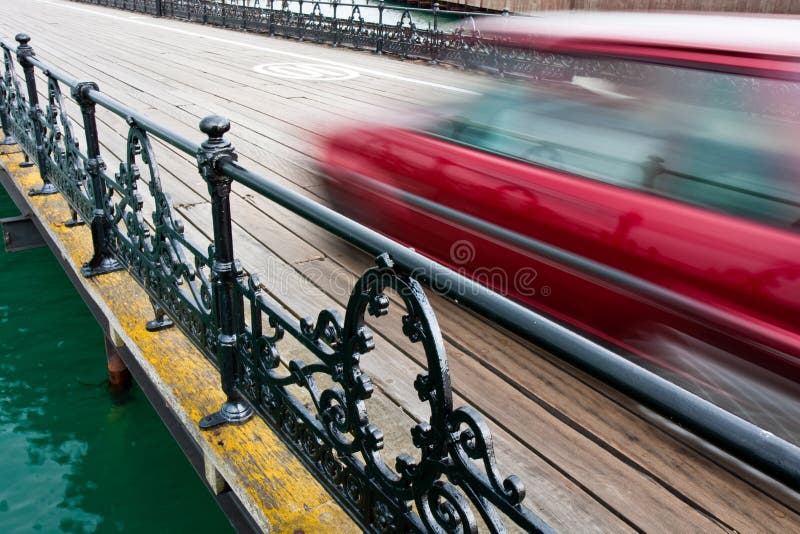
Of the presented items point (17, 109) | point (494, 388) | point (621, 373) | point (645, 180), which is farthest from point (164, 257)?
point (17, 109)

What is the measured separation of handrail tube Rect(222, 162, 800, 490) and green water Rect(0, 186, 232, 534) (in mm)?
3504

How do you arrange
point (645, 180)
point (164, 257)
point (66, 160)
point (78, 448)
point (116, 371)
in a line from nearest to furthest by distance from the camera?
1. point (645, 180)
2. point (164, 257)
3. point (66, 160)
4. point (78, 448)
5. point (116, 371)

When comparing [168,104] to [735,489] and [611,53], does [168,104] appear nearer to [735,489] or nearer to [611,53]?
[611,53]

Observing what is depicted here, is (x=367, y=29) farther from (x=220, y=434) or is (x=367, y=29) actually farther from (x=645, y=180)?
(x=220, y=434)

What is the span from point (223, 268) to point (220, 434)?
0.75m

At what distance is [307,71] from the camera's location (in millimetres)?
11875

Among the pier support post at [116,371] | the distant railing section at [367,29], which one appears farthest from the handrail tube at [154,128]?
the distant railing section at [367,29]

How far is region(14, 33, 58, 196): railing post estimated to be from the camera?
5363mm

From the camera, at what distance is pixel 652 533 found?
2.30 metres

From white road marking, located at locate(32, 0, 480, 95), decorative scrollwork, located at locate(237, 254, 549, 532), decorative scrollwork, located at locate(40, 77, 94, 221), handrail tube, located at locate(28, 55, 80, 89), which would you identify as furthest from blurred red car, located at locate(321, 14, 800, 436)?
decorative scrollwork, located at locate(40, 77, 94, 221)

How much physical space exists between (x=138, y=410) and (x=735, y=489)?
4584mm

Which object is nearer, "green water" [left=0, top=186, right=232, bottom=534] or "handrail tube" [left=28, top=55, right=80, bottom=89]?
"handrail tube" [left=28, top=55, right=80, bottom=89]

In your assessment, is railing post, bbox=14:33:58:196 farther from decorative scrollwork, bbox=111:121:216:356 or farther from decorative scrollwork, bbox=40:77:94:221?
decorative scrollwork, bbox=111:121:216:356

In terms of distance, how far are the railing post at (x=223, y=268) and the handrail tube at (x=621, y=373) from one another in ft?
2.75
